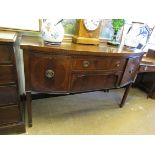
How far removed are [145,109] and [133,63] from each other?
2.84 feet

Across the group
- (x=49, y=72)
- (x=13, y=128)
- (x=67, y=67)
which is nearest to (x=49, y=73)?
(x=49, y=72)

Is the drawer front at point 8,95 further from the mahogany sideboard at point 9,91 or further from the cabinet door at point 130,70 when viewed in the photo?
the cabinet door at point 130,70

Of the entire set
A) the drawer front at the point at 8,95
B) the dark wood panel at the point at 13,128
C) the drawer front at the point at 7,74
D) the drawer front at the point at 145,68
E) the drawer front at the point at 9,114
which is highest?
the drawer front at the point at 7,74

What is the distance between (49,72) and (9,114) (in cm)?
52

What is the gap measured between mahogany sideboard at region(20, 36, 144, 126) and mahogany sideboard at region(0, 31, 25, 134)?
0.09 meters

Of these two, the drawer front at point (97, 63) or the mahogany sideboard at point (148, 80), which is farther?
the mahogany sideboard at point (148, 80)

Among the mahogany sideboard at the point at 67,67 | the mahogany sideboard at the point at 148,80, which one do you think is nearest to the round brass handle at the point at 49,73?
the mahogany sideboard at the point at 67,67

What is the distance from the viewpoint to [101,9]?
570mm

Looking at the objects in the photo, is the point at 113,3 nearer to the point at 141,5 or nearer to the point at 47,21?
the point at 141,5

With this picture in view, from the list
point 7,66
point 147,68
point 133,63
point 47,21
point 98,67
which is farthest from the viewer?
point 147,68

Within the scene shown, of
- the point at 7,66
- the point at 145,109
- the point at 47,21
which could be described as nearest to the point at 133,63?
the point at 145,109

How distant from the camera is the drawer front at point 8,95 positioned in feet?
3.74

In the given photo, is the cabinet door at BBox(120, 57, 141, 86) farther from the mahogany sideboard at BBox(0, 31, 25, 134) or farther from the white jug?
the mahogany sideboard at BBox(0, 31, 25, 134)

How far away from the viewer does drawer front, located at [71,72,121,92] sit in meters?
1.33
